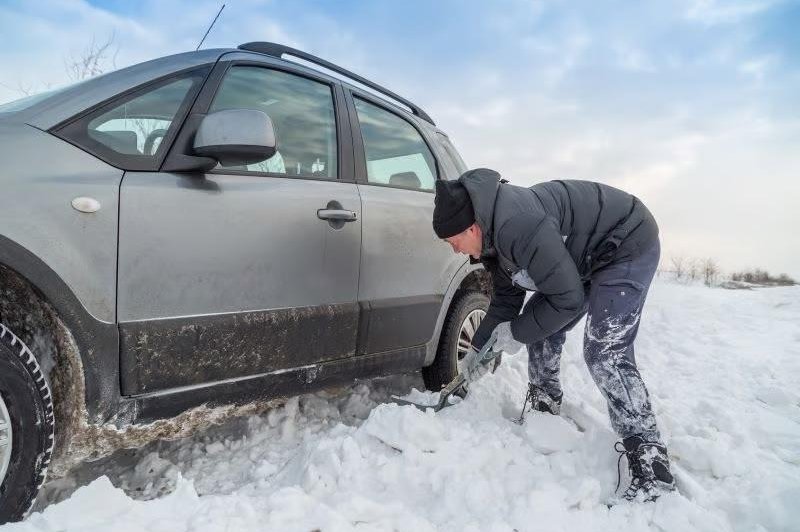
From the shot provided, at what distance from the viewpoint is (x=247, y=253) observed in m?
1.94

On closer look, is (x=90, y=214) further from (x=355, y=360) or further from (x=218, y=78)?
(x=355, y=360)

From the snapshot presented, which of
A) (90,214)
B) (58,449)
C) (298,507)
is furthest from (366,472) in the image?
(90,214)

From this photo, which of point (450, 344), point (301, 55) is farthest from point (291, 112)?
point (450, 344)

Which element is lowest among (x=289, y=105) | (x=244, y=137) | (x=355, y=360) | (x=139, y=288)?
(x=355, y=360)

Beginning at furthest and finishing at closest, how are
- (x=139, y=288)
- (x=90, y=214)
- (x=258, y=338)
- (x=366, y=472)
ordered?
(x=258, y=338)
(x=366, y=472)
(x=139, y=288)
(x=90, y=214)

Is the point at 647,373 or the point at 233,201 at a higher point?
the point at 233,201

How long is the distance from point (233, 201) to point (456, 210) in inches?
34.6

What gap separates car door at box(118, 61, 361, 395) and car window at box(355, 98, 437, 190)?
0.61 feet

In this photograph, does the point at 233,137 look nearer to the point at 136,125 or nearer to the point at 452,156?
the point at 136,125

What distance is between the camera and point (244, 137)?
1.76m

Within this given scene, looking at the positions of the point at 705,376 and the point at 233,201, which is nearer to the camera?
the point at 233,201

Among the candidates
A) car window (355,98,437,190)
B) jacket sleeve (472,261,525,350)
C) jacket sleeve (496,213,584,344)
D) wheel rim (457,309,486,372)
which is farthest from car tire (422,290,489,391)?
jacket sleeve (496,213,584,344)

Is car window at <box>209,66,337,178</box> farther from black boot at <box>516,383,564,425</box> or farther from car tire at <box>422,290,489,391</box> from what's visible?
black boot at <box>516,383,564,425</box>

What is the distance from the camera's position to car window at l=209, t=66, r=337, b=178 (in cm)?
217
